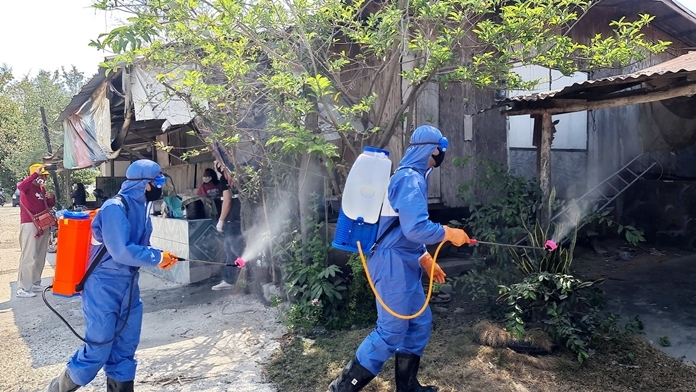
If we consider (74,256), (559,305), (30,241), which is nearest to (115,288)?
(74,256)

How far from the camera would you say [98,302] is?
3652 millimetres

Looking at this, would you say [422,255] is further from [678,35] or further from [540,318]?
[678,35]

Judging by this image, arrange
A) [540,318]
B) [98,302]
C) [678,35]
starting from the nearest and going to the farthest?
[98,302] → [540,318] → [678,35]

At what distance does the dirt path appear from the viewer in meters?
4.55

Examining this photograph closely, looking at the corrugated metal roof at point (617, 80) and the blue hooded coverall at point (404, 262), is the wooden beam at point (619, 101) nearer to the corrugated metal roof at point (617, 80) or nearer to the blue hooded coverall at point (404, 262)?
the corrugated metal roof at point (617, 80)

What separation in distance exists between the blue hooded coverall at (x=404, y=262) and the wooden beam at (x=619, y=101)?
2400mm

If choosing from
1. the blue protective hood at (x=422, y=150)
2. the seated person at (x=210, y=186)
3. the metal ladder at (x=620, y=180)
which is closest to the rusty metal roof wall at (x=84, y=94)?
the seated person at (x=210, y=186)

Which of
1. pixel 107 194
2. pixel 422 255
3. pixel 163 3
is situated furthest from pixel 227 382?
pixel 107 194

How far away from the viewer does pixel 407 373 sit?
151 inches

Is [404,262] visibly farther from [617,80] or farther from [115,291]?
[617,80]

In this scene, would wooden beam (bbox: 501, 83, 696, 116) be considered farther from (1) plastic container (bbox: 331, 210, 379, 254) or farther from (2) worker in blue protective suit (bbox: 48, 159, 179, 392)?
(2) worker in blue protective suit (bbox: 48, 159, 179, 392)

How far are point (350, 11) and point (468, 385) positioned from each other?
3639 millimetres

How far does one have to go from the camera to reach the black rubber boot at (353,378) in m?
3.71

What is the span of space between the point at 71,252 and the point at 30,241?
5.21 meters
